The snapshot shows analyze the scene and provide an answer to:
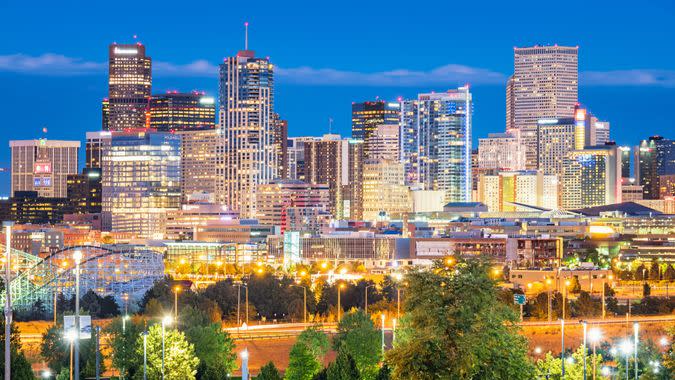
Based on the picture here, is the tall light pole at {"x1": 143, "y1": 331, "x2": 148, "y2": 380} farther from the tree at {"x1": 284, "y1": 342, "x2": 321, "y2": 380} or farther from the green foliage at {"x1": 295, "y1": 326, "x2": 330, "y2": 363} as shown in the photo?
the green foliage at {"x1": 295, "y1": 326, "x2": 330, "y2": 363}

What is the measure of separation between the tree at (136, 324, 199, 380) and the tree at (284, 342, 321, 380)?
23.8 feet

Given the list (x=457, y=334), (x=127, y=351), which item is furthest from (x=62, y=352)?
(x=457, y=334)

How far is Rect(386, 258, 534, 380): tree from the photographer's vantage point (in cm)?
4559

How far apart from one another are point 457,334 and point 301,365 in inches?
889

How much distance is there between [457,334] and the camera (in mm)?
46031

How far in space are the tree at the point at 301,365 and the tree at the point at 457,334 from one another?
20529 millimetres

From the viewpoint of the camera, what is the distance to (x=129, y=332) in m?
68.9

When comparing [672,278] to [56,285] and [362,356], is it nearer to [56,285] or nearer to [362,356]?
[56,285]

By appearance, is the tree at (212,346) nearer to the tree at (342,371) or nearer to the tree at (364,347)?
the tree at (364,347)

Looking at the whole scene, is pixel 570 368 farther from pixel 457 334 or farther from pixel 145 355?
pixel 145 355

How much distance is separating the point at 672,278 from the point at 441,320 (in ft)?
362

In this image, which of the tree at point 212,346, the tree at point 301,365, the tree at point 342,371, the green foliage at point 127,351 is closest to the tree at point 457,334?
the tree at point 342,371

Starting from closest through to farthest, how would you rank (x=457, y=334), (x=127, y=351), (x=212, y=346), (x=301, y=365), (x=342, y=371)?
(x=457, y=334) → (x=342, y=371) → (x=127, y=351) → (x=301, y=365) → (x=212, y=346)

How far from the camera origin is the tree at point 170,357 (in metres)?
59.5
